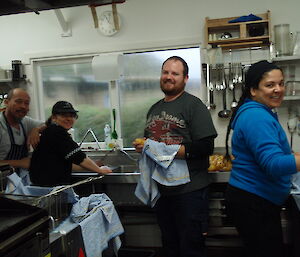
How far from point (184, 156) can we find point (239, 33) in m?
1.50

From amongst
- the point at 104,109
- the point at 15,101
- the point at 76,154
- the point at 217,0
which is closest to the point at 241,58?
the point at 217,0

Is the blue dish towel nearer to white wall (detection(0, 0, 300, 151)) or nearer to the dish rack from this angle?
white wall (detection(0, 0, 300, 151))

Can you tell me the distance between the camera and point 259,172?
145cm

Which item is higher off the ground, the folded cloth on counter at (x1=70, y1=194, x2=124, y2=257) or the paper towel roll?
the paper towel roll

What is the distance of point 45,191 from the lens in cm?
176

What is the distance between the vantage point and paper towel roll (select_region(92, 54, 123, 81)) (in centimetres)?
307

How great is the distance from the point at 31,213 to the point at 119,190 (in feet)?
4.64

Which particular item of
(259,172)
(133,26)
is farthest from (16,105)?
(259,172)

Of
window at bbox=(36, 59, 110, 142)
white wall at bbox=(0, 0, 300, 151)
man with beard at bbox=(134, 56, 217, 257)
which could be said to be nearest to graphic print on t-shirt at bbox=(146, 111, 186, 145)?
man with beard at bbox=(134, 56, 217, 257)

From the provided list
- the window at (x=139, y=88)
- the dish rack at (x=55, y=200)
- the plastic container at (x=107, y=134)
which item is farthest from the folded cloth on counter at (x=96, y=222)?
the window at (x=139, y=88)

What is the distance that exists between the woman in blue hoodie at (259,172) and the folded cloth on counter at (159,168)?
432 mm

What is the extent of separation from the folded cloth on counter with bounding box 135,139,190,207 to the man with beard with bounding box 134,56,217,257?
4cm

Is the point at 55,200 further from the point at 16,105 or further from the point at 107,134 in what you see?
the point at 107,134

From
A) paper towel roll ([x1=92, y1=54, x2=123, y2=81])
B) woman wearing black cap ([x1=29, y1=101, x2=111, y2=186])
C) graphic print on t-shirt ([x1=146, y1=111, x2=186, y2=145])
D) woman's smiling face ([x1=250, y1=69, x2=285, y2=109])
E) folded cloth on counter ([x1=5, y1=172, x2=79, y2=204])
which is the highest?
paper towel roll ([x1=92, y1=54, x2=123, y2=81])
